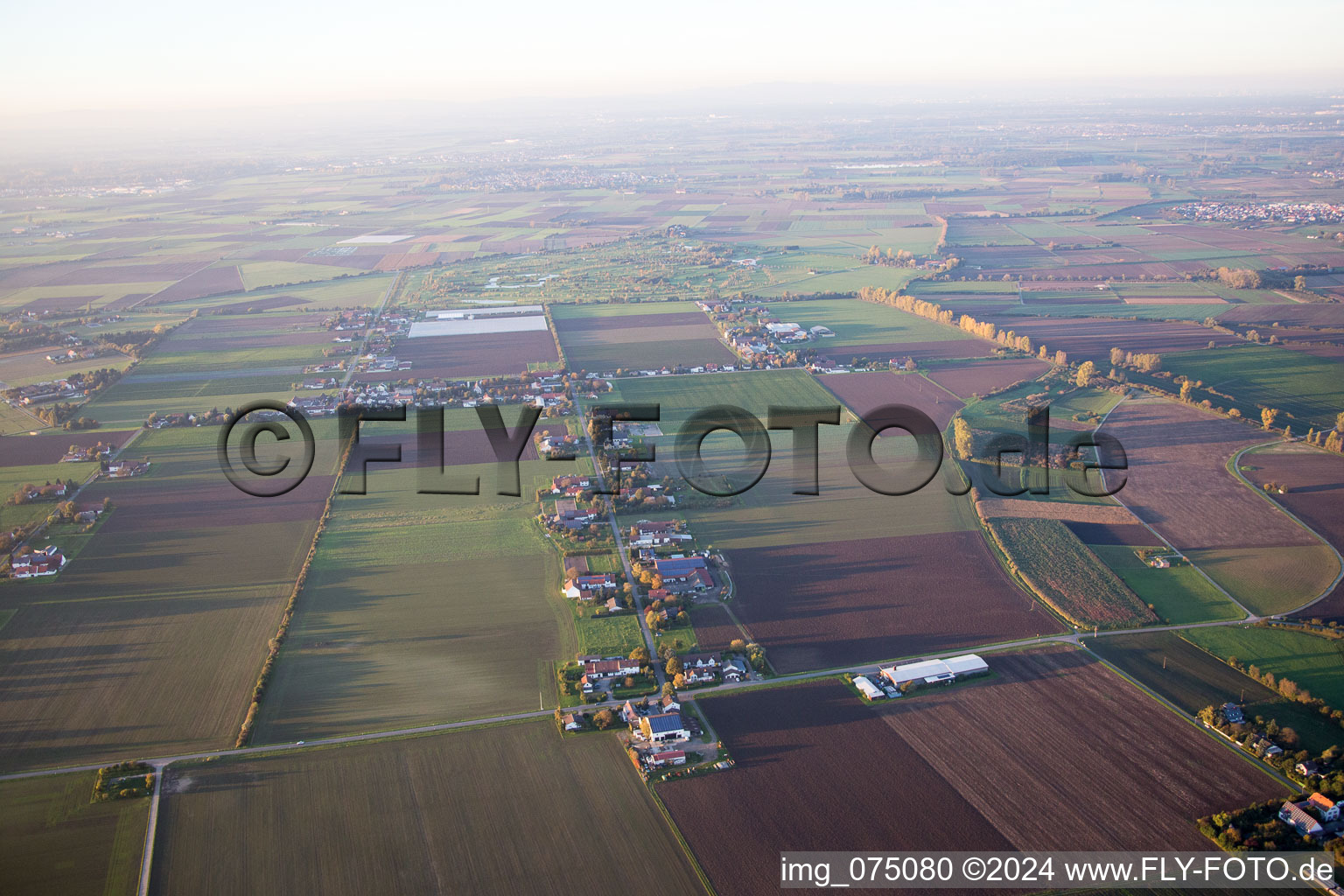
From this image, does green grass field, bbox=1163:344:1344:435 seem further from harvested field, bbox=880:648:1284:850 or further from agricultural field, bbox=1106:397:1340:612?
harvested field, bbox=880:648:1284:850

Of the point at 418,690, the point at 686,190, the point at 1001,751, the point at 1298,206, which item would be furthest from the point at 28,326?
the point at 1298,206

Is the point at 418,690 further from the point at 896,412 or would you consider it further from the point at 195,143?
the point at 195,143

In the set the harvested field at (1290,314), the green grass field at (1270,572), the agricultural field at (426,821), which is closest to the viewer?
the agricultural field at (426,821)

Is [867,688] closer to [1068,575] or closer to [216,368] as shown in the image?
[1068,575]

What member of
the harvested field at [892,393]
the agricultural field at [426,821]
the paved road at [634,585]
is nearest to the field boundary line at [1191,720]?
the paved road at [634,585]

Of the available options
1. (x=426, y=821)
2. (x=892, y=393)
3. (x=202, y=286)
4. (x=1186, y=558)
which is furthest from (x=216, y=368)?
(x=1186, y=558)

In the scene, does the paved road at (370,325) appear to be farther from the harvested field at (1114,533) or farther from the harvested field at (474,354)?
the harvested field at (1114,533)
